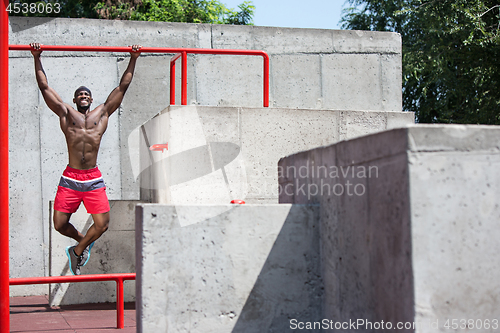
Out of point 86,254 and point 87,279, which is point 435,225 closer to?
point 87,279

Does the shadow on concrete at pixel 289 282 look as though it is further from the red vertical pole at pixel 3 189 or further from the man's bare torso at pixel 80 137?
the man's bare torso at pixel 80 137

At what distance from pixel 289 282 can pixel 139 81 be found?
5.34 m

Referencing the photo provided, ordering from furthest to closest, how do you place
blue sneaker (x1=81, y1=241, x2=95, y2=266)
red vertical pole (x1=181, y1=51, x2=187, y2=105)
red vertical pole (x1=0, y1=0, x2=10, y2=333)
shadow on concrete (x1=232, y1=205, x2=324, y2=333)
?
blue sneaker (x1=81, y1=241, x2=95, y2=266)
red vertical pole (x1=181, y1=51, x2=187, y2=105)
red vertical pole (x1=0, y1=0, x2=10, y2=333)
shadow on concrete (x1=232, y1=205, x2=324, y2=333)

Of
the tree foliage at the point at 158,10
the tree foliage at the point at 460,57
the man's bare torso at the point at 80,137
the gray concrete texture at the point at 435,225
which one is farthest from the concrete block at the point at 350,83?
the tree foliage at the point at 158,10

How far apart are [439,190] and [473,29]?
44.6 ft

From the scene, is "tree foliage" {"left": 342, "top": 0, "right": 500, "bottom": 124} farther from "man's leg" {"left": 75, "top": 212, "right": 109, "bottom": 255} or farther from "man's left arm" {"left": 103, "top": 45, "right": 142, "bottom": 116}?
"man's leg" {"left": 75, "top": 212, "right": 109, "bottom": 255}

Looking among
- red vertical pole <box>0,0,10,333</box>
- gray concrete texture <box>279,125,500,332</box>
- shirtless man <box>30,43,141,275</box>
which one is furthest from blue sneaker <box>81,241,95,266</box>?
gray concrete texture <box>279,125,500,332</box>

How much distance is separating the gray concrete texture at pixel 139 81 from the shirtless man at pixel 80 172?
1.45 meters

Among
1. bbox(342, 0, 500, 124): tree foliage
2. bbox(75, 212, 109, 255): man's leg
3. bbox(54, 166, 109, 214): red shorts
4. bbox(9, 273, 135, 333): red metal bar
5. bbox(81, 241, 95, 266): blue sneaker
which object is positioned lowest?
bbox(9, 273, 135, 333): red metal bar

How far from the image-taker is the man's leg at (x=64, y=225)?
6355mm

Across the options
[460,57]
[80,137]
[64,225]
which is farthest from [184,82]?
[460,57]

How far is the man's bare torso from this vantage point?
6.29 m

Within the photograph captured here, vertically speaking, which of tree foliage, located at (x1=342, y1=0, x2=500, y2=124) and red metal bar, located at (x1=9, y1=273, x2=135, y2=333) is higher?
tree foliage, located at (x1=342, y1=0, x2=500, y2=124)

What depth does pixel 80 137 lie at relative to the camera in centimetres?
631
